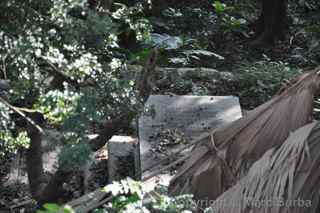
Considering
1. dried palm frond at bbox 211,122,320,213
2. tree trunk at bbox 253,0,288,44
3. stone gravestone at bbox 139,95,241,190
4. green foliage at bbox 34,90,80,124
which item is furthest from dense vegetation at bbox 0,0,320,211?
tree trunk at bbox 253,0,288,44

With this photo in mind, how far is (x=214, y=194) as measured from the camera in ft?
11.4

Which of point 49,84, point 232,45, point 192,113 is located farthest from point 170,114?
point 232,45

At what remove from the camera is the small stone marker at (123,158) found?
15.3 ft

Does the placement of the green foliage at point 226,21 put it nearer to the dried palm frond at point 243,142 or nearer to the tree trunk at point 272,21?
the tree trunk at point 272,21

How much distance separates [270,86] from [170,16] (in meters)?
3.13

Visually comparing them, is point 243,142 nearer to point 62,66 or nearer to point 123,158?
point 62,66

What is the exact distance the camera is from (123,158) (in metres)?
4.84

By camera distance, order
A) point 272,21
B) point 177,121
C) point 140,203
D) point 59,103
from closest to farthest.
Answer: point 59,103, point 140,203, point 177,121, point 272,21

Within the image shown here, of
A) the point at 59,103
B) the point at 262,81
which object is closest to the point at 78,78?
the point at 59,103

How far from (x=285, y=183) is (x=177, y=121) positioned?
78.3 inches

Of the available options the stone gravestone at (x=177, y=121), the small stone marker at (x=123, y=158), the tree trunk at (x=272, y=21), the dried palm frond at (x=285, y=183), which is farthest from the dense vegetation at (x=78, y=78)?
the tree trunk at (x=272, y=21)

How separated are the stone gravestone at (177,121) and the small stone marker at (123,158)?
138mm

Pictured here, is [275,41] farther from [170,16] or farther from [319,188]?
[319,188]

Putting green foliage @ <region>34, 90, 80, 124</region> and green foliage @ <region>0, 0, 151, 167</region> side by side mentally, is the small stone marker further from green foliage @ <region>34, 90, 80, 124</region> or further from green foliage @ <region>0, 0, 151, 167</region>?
green foliage @ <region>34, 90, 80, 124</region>
